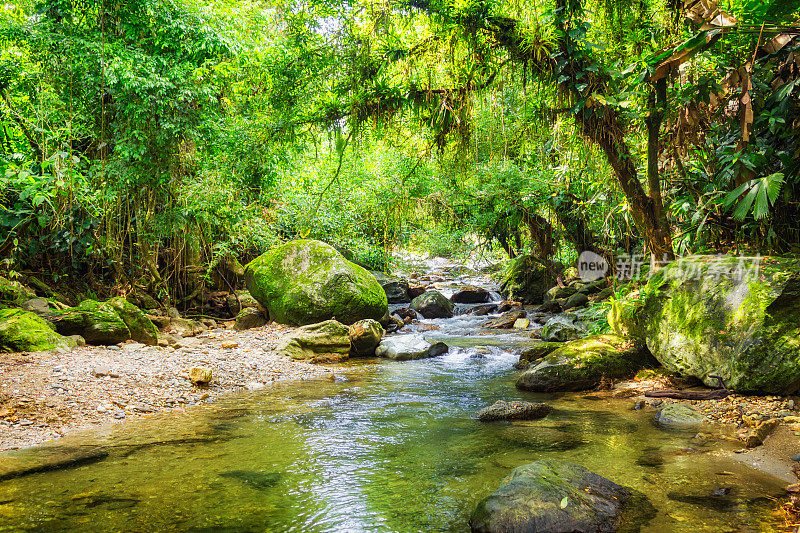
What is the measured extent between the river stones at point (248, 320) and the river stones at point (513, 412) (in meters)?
7.06

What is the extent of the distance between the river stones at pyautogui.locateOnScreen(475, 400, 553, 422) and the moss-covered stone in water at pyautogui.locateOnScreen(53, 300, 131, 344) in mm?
5906

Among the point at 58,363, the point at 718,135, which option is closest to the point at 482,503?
the point at 58,363

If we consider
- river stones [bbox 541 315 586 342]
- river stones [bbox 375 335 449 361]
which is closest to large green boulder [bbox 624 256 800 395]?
river stones [bbox 541 315 586 342]

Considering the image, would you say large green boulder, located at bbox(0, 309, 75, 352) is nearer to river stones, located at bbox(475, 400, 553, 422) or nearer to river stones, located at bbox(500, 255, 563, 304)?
river stones, located at bbox(475, 400, 553, 422)

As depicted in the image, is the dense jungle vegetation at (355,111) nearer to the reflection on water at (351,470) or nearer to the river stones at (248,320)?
the river stones at (248,320)

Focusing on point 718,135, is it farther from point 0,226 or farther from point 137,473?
point 0,226

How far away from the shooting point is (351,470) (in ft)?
13.1

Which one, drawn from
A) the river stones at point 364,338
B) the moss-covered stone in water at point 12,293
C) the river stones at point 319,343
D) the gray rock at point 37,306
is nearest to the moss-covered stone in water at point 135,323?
the gray rock at point 37,306

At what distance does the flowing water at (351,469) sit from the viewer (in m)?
3.10

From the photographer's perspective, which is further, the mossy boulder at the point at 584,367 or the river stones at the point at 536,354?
the river stones at the point at 536,354

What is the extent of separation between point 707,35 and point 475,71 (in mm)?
2798

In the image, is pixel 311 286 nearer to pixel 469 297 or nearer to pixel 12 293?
pixel 12 293

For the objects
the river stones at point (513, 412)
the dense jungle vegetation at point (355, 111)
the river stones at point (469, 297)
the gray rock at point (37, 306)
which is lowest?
the river stones at point (513, 412)

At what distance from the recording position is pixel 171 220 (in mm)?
9844
